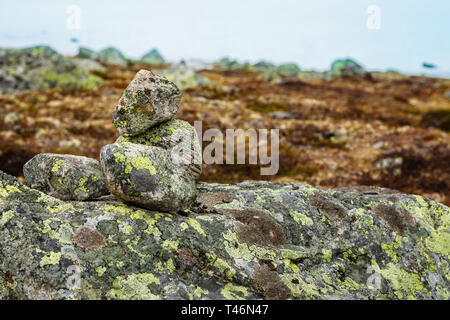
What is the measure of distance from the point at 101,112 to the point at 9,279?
3232cm

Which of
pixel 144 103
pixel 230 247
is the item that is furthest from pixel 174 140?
pixel 230 247

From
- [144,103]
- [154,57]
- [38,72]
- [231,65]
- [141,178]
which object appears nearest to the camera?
[141,178]

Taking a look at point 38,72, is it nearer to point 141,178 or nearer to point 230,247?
point 141,178

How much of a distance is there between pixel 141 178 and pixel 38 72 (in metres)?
52.7

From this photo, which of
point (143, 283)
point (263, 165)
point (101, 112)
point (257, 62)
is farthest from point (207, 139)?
point (257, 62)

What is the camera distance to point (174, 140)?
7.29m

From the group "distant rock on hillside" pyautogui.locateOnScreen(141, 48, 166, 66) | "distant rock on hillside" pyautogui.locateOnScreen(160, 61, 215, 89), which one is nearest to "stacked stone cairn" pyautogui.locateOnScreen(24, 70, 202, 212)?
"distant rock on hillside" pyautogui.locateOnScreen(160, 61, 215, 89)

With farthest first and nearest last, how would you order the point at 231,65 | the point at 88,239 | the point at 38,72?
the point at 231,65, the point at 38,72, the point at 88,239

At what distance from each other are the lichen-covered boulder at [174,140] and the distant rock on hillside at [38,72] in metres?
47.2

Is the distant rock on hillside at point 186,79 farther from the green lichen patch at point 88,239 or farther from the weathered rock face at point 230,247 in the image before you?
the green lichen patch at point 88,239

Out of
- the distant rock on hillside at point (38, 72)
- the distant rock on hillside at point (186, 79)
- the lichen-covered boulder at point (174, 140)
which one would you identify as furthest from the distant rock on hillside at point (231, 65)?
the lichen-covered boulder at point (174, 140)

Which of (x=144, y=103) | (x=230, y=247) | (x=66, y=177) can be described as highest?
(x=144, y=103)

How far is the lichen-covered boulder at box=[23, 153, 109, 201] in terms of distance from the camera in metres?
6.30
